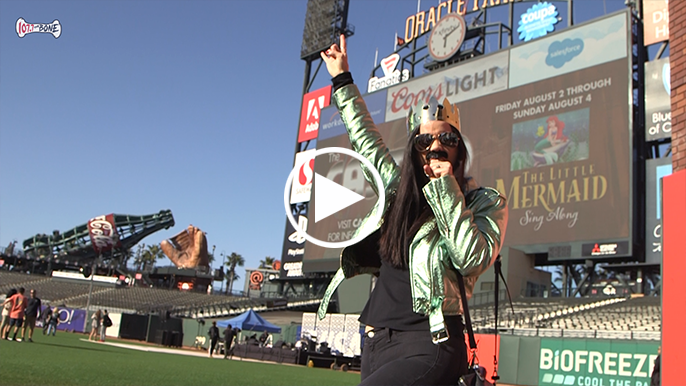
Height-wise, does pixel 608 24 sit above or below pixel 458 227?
above

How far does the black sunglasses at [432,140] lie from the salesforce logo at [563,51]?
27.3 metres

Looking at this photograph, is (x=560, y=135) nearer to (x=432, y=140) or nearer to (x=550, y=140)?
(x=550, y=140)

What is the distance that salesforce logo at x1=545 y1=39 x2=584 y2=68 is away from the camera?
27281 millimetres

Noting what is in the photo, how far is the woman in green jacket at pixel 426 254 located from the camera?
6.63ft

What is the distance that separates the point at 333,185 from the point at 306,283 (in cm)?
4700

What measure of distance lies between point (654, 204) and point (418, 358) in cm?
2464

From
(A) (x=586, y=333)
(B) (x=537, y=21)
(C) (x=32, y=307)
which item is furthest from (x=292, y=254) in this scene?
(C) (x=32, y=307)

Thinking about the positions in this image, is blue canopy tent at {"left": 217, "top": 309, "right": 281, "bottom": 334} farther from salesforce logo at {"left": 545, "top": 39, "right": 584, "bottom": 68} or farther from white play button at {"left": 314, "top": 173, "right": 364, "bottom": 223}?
white play button at {"left": 314, "top": 173, "right": 364, "bottom": 223}

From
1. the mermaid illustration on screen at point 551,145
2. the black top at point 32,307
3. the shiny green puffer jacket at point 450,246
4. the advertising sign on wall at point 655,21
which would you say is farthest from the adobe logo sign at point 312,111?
the shiny green puffer jacket at point 450,246

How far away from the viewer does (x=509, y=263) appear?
27297mm

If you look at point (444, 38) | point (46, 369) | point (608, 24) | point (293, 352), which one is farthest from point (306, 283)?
point (46, 369)

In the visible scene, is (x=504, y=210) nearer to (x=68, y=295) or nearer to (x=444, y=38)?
(x=444, y=38)

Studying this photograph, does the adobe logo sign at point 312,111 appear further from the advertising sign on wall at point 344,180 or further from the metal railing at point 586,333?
the metal railing at point 586,333

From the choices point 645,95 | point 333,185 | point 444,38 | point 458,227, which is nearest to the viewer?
point 458,227
